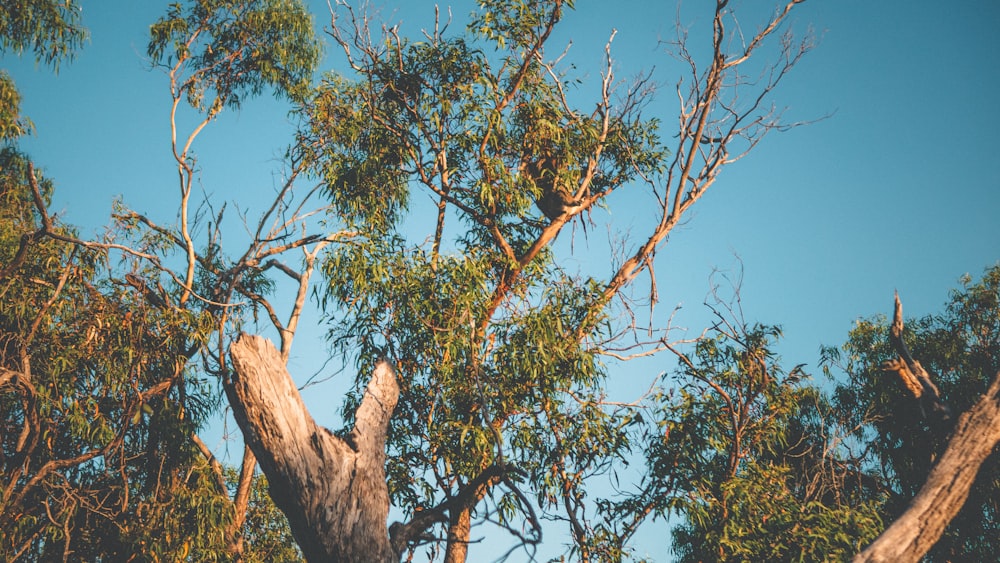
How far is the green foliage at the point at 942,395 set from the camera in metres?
7.23

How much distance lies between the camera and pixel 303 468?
2.69m

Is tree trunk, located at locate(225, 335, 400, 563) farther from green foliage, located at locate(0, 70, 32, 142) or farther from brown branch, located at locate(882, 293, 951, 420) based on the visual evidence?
green foliage, located at locate(0, 70, 32, 142)

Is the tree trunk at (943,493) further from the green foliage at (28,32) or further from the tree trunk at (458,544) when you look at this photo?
the green foliage at (28,32)

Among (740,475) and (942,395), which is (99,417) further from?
(942,395)

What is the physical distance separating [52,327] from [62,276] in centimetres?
54

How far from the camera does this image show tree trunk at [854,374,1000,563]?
2246 mm

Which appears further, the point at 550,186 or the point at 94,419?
the point at 550,186

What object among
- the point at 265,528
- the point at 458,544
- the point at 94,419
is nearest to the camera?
the point at 458,544

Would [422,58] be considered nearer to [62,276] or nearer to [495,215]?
[495,215]

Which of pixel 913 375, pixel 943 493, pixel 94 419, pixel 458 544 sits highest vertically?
pixel 94 419

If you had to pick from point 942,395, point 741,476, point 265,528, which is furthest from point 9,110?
point 942,395

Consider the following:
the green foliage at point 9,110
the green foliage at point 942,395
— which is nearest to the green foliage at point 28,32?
A: the green foliage at point 9,110

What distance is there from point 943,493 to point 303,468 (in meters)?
2.24

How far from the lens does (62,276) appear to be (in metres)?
5.44
